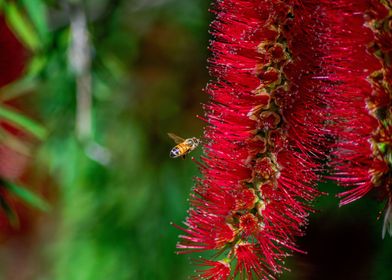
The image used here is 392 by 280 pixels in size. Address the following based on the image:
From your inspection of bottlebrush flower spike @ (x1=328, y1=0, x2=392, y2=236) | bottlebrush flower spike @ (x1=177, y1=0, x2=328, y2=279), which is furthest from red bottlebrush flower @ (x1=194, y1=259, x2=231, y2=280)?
bottlebrush flower spike @ (x1=328, y1=0, x2=392, y2=236)

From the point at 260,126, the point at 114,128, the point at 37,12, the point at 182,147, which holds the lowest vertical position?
the point at 114,128

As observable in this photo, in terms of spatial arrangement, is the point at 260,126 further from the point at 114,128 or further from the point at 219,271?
the point at 114,128

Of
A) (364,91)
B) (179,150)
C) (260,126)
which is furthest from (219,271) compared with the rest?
(179,150)

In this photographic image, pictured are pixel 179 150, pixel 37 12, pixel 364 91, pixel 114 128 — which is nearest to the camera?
pixel 364 91

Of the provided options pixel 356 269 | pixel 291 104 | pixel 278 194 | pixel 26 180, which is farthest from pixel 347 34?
pixel 26 180

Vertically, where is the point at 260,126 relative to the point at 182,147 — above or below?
above

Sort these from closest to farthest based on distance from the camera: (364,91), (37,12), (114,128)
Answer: (364,91) → (37,12) → (114,128)

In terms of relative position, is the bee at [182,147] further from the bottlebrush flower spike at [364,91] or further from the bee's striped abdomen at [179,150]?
the bottlebrush flower spike at [364,91]

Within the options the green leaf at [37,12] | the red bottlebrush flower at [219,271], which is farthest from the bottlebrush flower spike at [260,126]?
the green leaf at [37,12]

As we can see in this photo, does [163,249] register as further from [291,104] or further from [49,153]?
[291,104]
